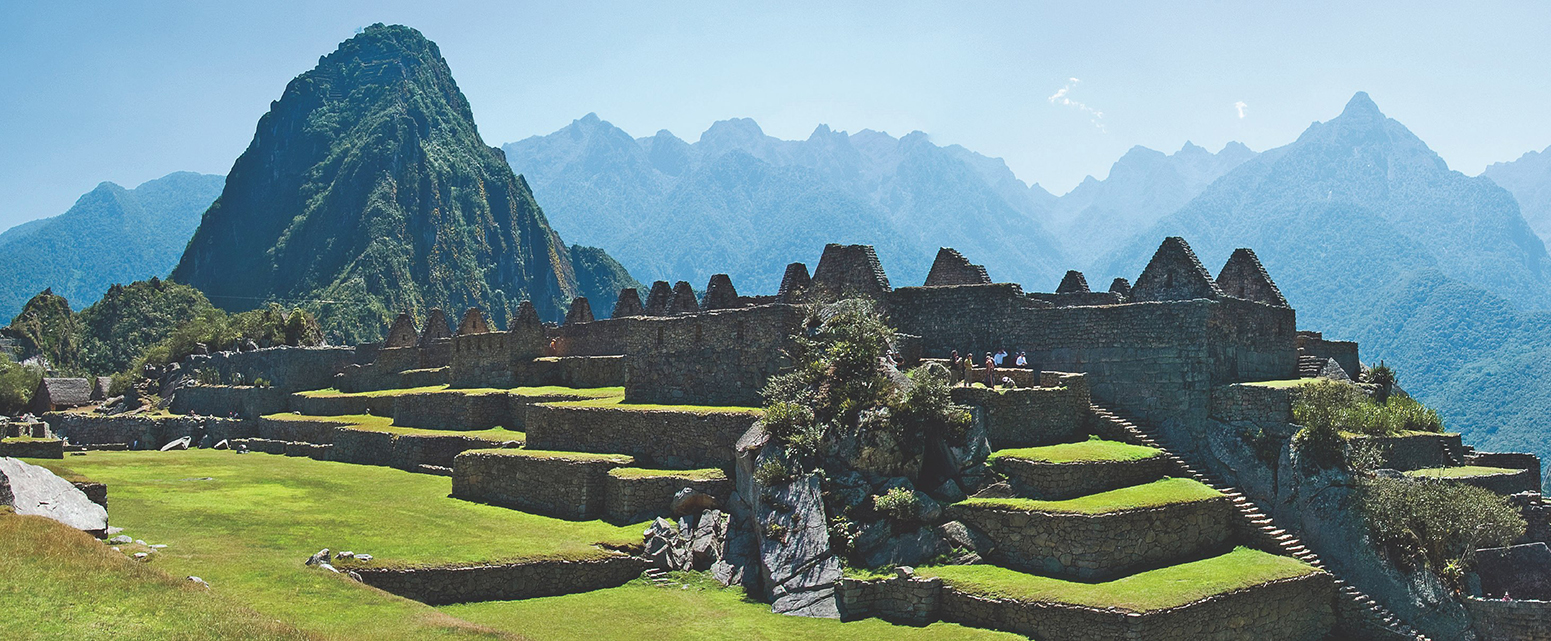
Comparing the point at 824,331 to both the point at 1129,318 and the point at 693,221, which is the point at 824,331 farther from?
the point at 693,221

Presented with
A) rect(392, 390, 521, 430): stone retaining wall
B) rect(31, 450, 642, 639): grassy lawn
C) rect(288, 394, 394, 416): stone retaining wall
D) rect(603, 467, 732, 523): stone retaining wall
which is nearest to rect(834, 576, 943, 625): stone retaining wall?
rect(603, 467, 732, 523): stone retaining wall

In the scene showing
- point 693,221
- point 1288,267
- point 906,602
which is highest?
point 693,221

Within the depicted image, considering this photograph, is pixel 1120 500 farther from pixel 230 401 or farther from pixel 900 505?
pixel 230 401

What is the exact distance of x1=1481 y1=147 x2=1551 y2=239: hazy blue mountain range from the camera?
370 ft

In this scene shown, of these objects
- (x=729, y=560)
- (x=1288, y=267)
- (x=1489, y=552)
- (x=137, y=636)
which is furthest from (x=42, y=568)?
(x=1288, y=267)

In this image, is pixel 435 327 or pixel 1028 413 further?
pixel 435 327

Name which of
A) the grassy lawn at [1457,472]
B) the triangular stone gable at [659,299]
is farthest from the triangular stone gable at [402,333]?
the grassy lawn at [1457,472]

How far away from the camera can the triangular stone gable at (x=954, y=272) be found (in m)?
30.5

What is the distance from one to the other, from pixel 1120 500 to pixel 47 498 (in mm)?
18821

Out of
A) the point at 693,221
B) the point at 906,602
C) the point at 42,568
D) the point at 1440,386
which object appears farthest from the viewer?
the point at 693,221

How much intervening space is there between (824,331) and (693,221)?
116673 millimetres

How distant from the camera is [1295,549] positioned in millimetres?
20547

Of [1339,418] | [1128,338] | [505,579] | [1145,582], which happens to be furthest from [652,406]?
[1339,418]

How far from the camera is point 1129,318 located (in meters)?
24.9
